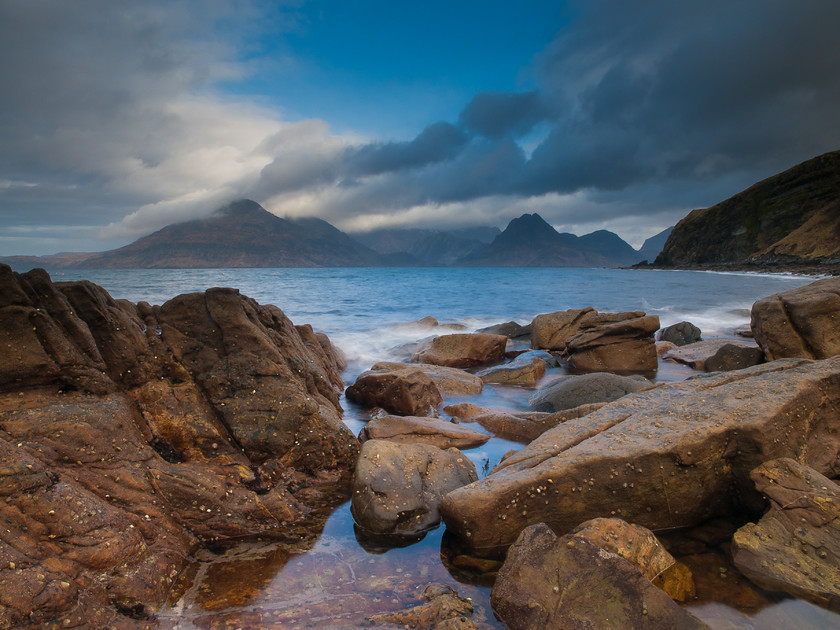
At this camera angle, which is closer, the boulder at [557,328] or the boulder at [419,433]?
the boulder at [419,433]

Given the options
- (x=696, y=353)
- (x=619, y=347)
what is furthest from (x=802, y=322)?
(x=619, y=347)

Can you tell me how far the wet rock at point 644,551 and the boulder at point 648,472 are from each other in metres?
0.48

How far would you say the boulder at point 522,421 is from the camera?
7.18 metres

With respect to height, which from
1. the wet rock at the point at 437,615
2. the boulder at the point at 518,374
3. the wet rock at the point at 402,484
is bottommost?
the boulder at the point at 518,374

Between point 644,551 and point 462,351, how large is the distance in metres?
10.5

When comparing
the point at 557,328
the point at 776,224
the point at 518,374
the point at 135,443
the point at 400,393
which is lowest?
the point at 518,374

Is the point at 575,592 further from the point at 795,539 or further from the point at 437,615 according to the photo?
the point at 795,539

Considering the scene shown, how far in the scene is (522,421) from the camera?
767cm

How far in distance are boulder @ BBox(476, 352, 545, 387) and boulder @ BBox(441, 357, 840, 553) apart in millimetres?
6755

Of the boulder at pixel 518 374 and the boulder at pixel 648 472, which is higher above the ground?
the boulder at pixel 648 472

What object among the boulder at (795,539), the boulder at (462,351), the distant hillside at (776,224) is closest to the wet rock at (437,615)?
the boulder at (795,539)

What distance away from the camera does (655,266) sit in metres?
138

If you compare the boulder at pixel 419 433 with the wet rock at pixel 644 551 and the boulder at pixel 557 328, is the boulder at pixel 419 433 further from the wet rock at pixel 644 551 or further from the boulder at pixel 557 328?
the boulder at pixel 557 328

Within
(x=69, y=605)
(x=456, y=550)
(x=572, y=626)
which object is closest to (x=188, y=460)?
(x=69, y=605)
